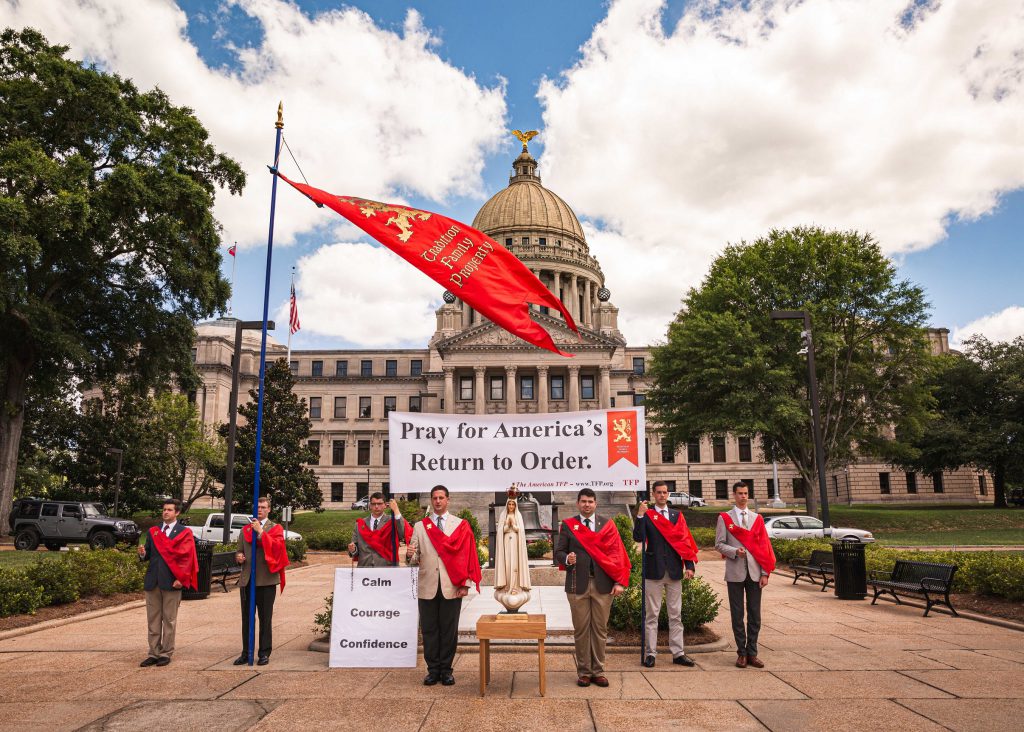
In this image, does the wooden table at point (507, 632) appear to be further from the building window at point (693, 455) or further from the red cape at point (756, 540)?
the building window at point (693, 455)

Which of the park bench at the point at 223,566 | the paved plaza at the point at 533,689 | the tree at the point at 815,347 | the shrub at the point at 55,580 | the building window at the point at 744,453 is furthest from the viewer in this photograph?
the building window at the point at 744,453

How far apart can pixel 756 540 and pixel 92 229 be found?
2713 centimetres

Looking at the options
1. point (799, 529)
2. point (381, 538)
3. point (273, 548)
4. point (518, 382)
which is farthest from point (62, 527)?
point (518, 382)

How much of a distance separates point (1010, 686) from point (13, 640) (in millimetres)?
13379

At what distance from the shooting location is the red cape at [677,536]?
873cm

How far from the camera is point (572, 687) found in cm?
762

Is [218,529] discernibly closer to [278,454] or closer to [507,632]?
[278,454]

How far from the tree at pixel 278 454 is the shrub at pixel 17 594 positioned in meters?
29.2

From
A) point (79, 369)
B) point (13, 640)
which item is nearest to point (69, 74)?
point (79, 369)

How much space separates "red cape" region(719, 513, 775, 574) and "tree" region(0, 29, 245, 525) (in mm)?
24925

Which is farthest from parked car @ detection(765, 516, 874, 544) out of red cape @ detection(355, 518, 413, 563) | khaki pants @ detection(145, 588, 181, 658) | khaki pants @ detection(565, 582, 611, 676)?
khaki pants @ detection(145, 588, 181, 658)

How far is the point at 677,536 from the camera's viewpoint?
28.8ft

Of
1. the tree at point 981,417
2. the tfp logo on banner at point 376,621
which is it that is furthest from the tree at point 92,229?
the tree at point 981,417

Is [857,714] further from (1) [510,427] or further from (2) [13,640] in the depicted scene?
(2) [13,640]
